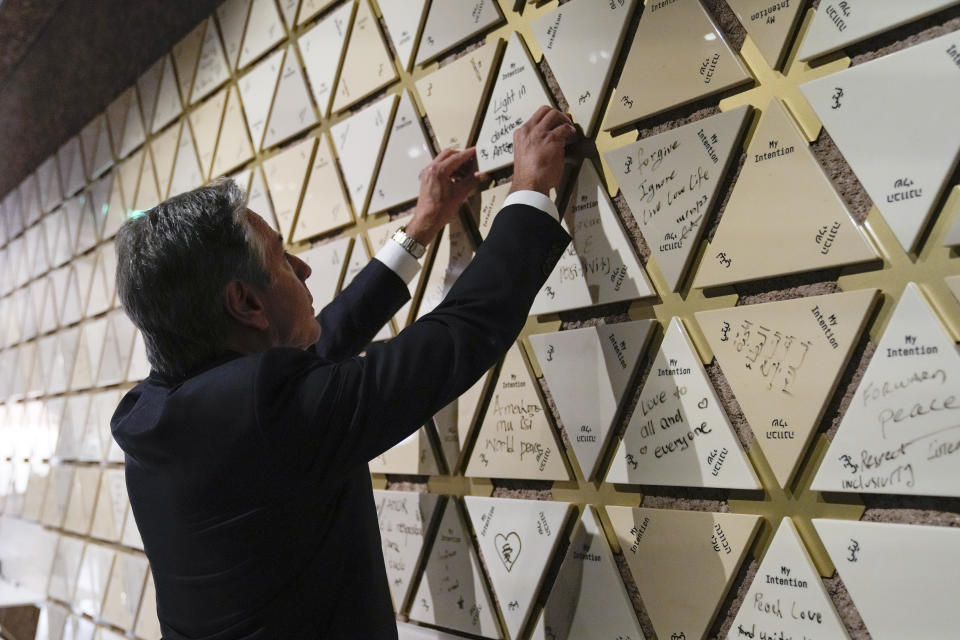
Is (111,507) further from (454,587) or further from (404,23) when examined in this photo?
(404,23)

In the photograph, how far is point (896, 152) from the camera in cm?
70

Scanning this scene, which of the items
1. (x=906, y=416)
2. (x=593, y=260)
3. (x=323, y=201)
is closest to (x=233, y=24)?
(x=323, y=201)

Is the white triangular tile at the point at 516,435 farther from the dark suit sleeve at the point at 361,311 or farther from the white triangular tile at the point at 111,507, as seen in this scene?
the white triangular tile at the point at 111,507

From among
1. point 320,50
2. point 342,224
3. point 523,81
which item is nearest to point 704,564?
point 523,81

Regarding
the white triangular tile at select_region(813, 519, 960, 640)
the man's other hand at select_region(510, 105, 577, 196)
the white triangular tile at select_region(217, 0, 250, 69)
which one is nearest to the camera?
the white triangular tile at select_region(813, 519, 960, 640)

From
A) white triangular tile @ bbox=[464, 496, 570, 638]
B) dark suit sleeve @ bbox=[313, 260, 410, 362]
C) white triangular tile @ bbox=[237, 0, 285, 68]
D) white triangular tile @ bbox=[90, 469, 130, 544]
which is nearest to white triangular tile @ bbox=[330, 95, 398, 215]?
dark suit sleeve @ bbox=[313, 260, 410, 362]

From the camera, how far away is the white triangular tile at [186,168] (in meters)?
1.81

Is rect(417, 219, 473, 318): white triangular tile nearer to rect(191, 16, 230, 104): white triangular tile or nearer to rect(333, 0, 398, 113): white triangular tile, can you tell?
rect(333, 0, 398, 113): white triangular tile

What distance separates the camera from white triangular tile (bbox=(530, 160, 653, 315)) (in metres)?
0.93

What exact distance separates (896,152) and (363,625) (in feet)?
2.33

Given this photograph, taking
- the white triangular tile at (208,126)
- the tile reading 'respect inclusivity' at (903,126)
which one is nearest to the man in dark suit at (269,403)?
the tile reading 'respect inclusivity' at (903,126)

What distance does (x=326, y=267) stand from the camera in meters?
1.39

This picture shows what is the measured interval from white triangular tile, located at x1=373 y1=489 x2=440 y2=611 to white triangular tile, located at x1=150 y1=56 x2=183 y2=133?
117 centimetres

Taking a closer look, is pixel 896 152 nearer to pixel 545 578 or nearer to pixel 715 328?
pixel 715 328
